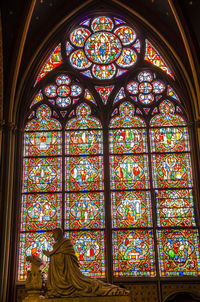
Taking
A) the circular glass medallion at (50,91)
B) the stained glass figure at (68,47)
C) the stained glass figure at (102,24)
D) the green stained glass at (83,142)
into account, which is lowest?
the green stained glass at (83,142)

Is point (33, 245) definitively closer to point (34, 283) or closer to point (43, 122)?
point (34, 283)

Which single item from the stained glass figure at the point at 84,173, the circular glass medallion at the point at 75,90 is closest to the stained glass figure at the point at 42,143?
the stained glass figure at the point at 84,173

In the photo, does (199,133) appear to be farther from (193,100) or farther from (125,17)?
(125,17)

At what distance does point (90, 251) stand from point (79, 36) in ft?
21.4

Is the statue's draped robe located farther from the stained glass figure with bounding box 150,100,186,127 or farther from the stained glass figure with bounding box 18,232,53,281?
the stained glass figure with bounding box 150,100,186,127

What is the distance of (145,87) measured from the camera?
1474 cm

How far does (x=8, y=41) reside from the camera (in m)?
13.9

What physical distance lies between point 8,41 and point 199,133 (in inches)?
226

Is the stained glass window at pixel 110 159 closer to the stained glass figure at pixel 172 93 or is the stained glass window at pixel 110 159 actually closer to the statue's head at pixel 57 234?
the stained glass figure at pixel 172 93

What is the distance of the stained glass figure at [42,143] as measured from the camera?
14.0 metres

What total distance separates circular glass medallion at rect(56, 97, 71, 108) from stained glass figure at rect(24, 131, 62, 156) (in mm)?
921

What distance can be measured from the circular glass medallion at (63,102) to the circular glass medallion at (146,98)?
6.81 ft

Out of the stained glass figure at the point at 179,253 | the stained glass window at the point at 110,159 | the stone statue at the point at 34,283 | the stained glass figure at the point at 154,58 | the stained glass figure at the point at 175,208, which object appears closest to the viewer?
the stone statue at the point at 34,283

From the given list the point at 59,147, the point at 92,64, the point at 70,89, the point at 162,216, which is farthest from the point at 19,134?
the point at 162,216
